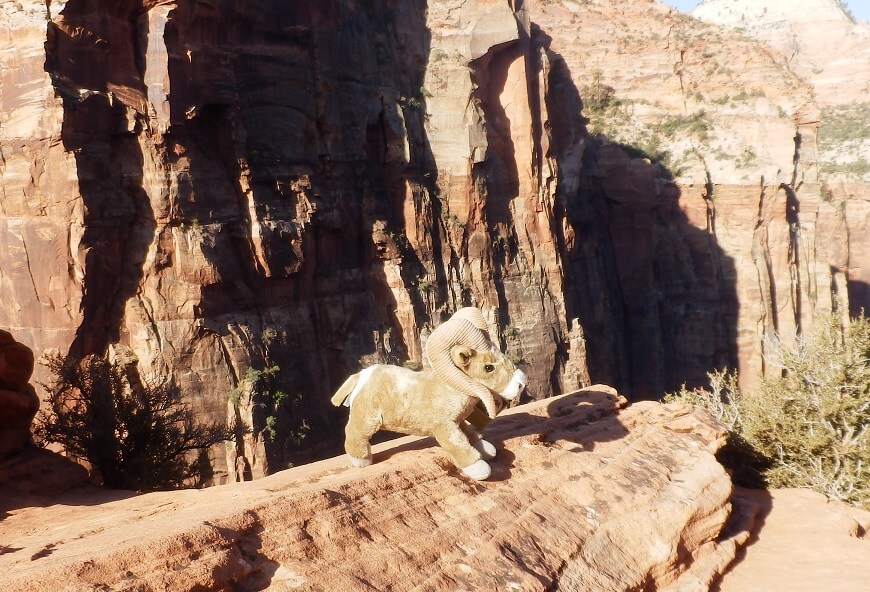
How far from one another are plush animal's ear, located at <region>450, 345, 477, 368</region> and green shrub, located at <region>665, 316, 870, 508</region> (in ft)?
15.6

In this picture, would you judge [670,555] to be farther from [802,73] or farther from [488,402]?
[802,73]

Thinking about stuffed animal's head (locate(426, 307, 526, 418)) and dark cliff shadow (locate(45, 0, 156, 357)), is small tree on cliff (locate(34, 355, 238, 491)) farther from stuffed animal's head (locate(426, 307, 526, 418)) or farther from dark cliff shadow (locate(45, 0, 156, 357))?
dark cliff shadow (locate(45, 0, 156, 357))

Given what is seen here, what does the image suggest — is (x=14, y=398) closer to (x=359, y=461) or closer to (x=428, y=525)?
(x=359, y=461)

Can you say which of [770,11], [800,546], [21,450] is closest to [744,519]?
[800,546]

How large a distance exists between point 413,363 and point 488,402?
19.1 m

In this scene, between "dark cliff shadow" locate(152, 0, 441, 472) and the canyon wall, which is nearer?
the canyon wall

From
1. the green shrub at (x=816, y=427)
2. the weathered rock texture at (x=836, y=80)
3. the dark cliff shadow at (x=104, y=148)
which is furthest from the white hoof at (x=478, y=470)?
the weathered rock texture at (x=836, y=80)

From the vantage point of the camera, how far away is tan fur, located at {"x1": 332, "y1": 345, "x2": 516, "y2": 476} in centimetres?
545

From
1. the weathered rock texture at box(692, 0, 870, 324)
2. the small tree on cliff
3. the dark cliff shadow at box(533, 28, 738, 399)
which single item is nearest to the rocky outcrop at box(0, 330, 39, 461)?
the small tree on cliff

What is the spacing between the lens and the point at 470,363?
5.47 meters

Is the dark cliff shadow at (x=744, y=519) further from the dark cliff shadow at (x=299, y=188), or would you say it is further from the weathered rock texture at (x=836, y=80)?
the weathered rock texture at (x=836, y=80)

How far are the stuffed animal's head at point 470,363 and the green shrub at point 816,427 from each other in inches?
176

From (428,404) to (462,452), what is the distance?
1.57ft

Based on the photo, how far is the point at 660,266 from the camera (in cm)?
4094
